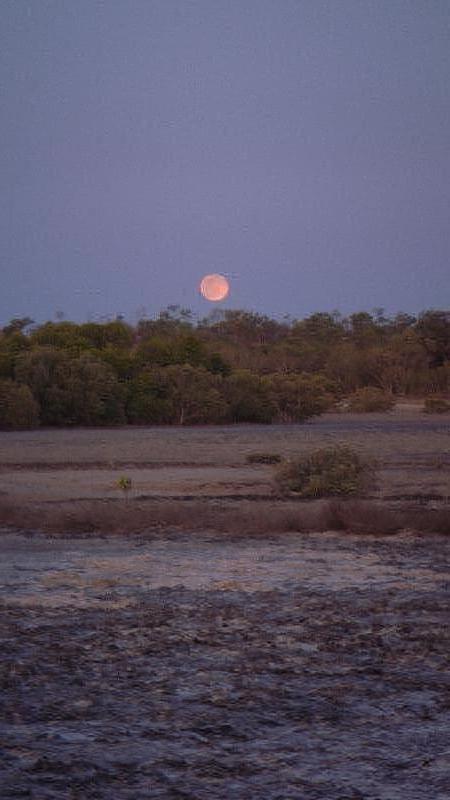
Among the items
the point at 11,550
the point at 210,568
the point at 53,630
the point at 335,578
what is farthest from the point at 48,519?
the point at 53,630

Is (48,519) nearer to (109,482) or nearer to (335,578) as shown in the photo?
(335,578)

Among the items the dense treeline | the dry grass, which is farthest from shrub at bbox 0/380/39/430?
the dry grass

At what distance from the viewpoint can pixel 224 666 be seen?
6.91 metres

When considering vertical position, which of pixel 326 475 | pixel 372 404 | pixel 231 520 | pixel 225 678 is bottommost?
pixel 225 678

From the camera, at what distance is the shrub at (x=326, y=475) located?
18.0 m

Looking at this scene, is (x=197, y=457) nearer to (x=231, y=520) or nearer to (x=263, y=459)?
(x=263, y=459)

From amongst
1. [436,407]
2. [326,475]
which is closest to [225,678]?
[326,475]

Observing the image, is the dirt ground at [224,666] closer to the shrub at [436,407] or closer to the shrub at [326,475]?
the shrub at [326,475]

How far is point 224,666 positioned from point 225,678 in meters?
0.28

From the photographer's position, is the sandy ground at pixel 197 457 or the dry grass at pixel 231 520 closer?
the dry grass at pixel 231 520

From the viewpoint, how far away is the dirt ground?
199 inches

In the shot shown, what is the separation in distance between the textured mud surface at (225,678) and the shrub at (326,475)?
6.98m

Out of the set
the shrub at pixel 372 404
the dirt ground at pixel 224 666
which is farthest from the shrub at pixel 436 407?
the dirt ground at pixel 224 666

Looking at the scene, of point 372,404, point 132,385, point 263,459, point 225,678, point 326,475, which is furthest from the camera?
point 372,404
